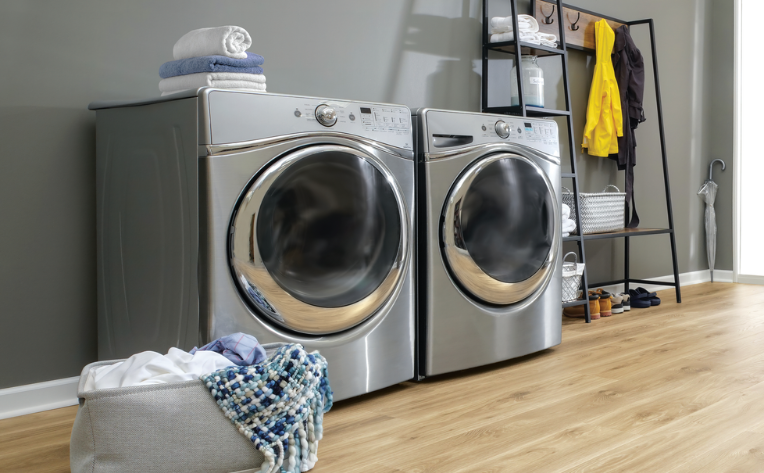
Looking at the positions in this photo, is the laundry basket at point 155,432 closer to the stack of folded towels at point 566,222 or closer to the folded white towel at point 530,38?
the stack of folded towels at point 566,222

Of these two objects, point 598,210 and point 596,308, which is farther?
point 598,210

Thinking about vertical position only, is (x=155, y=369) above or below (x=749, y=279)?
above

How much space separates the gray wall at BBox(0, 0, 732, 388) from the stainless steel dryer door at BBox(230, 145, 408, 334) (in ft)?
2.02

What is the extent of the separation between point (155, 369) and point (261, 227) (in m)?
0.42

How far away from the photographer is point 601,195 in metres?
3.23

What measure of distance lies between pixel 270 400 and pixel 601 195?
2405mm

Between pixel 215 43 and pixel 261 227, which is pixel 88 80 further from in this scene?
pixel 261 227

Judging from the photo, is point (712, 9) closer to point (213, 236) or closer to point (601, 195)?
point (601, 195)

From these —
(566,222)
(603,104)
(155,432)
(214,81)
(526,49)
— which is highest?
(526,49)

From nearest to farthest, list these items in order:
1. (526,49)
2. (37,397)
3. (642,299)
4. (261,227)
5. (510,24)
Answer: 1. (261,227)
2. (37,397)
3. (510,24)
4. (526,49)
5. (642,299)

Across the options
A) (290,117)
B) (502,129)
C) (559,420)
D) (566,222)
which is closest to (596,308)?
(566,222)

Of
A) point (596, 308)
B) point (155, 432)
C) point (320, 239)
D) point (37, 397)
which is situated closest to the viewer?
point (155, 432)

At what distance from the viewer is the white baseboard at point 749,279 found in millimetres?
4137

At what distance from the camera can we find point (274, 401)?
1251mm
